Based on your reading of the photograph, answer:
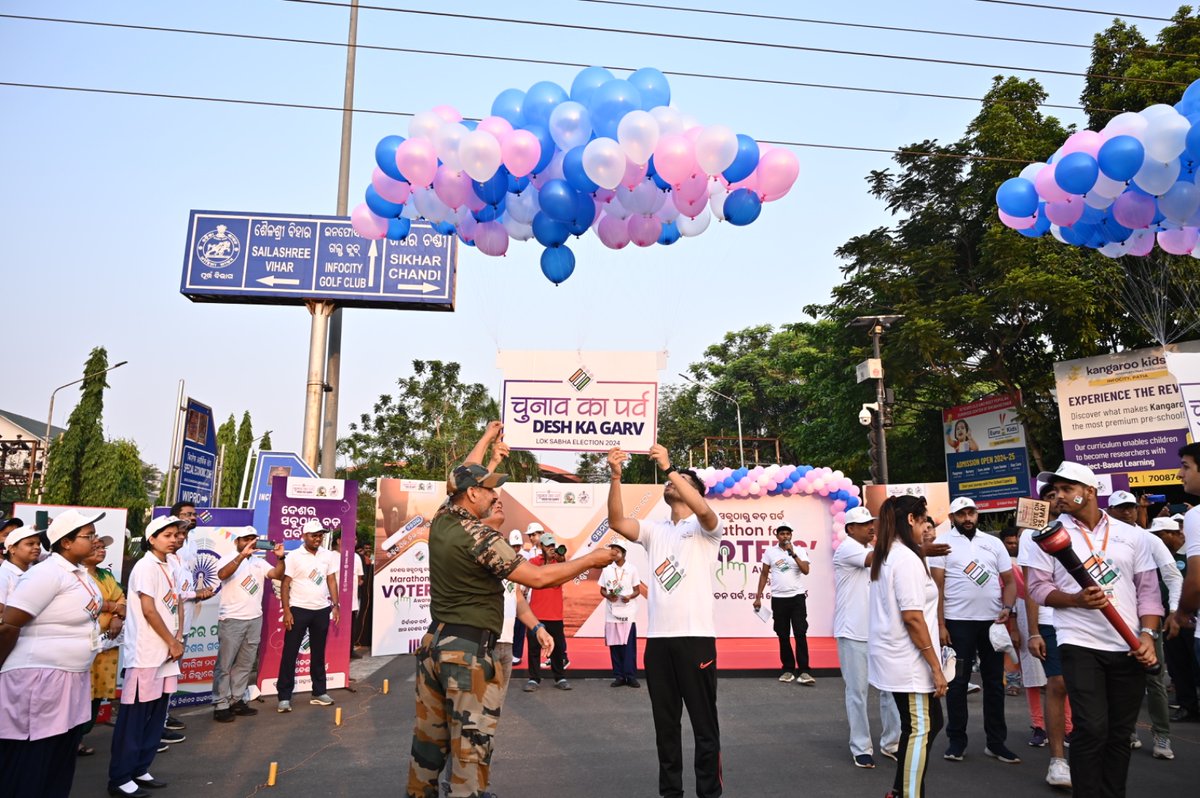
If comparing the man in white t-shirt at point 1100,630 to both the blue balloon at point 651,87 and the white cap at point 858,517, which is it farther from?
the blue balloon at point 651,87

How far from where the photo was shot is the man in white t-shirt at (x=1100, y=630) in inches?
154

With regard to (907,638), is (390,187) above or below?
above

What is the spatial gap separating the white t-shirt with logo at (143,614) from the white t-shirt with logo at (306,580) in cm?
288

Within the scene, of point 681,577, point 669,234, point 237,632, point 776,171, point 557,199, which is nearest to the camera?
point 681,577

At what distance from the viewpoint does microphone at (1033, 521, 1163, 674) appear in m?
3.80

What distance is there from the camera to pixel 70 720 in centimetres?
430

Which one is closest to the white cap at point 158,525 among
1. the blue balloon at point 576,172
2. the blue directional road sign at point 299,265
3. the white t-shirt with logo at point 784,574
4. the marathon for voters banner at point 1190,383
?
the blue balloon at point 576,172

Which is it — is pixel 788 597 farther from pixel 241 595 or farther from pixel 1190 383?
pixel 241 595

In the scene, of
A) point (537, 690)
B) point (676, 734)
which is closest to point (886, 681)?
point (676, 734)

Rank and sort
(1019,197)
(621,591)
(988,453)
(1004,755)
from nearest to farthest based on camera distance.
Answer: (1004,755) → (1019,197) → (621,591) → (988,453)

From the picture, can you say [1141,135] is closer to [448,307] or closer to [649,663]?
[649,663]

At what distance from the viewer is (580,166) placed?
6652 millimetres

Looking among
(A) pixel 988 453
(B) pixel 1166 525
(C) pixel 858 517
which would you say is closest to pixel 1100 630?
(C) pixel 858 517

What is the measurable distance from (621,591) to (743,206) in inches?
210
